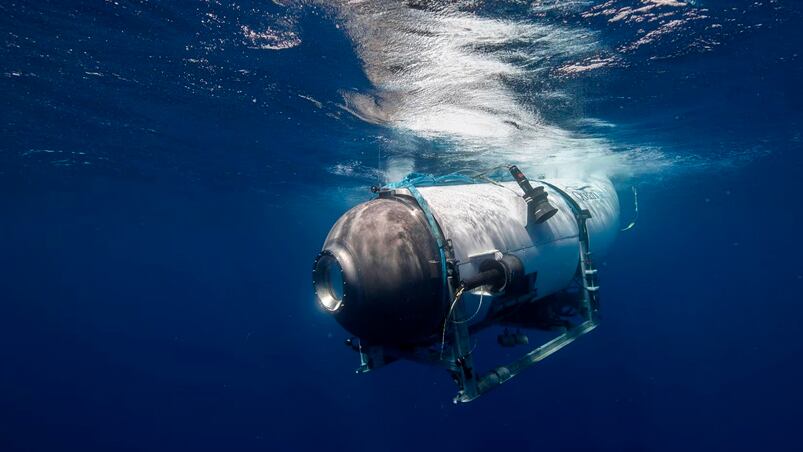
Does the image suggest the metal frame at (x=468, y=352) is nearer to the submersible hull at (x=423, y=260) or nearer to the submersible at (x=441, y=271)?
the submersible at (x=441, y=271)

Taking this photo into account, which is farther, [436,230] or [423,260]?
[436,230]

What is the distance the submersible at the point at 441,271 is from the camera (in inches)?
152

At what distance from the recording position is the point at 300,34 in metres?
6.54

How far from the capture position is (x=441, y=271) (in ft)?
12.9

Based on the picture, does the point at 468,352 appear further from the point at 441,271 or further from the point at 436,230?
the point at 436,230

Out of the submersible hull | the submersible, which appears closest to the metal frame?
the submersible

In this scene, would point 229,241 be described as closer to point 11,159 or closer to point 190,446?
point 190,446

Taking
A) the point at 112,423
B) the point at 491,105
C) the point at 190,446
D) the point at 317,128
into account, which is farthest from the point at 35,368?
the point at 491,105

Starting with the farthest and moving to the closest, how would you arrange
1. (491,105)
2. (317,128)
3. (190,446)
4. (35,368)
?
(35,368), (190,446), (317,128), (491,105)

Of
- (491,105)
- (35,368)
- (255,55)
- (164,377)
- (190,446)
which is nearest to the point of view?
(255,55)

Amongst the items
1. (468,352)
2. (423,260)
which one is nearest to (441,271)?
(423,260)

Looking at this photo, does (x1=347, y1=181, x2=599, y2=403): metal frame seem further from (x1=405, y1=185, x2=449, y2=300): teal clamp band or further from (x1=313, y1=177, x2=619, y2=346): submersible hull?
(x1=313, y1=177, x2=619, y2=346): submersible hull

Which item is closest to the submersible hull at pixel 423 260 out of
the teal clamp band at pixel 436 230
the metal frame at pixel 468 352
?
the teal clamp band at pixel 436 230

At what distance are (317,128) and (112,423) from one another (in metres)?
41.2
